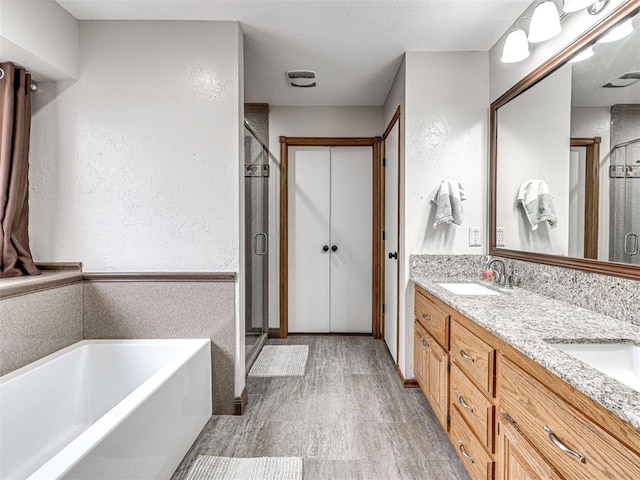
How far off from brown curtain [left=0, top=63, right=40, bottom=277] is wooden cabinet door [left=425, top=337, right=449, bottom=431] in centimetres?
237

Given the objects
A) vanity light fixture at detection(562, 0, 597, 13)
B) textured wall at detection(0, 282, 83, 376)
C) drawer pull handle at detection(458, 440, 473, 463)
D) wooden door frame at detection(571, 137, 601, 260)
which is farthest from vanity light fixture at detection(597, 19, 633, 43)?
textured wall at detection(0, 282, 83, 376)

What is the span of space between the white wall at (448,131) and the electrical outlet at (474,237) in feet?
0.08

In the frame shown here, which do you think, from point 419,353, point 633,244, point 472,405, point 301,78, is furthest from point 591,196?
point 301,78

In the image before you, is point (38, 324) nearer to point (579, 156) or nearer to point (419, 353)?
point (419, 353)

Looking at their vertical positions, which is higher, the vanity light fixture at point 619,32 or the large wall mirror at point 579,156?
the vanity light fixture at point 619,32

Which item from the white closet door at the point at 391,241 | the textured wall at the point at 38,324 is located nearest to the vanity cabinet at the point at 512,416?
the white closet door at the point at 391,241

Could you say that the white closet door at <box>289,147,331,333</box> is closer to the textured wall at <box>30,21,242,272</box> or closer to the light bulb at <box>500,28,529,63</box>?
the textured wall at <box>30,21,242,272</box>

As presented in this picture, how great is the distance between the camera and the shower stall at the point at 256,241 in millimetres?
2998

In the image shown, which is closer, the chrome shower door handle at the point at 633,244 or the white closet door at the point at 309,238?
the chrome shower door handle at the point at 633,244

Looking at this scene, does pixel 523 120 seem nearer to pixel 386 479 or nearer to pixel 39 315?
pixel 386 479

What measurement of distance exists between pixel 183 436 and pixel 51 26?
2344mm

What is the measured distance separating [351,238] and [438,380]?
2.10 meters

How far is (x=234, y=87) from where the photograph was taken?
2.26m

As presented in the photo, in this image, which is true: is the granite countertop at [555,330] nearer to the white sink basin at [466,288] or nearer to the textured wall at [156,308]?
the white sink basin at [466,288]
